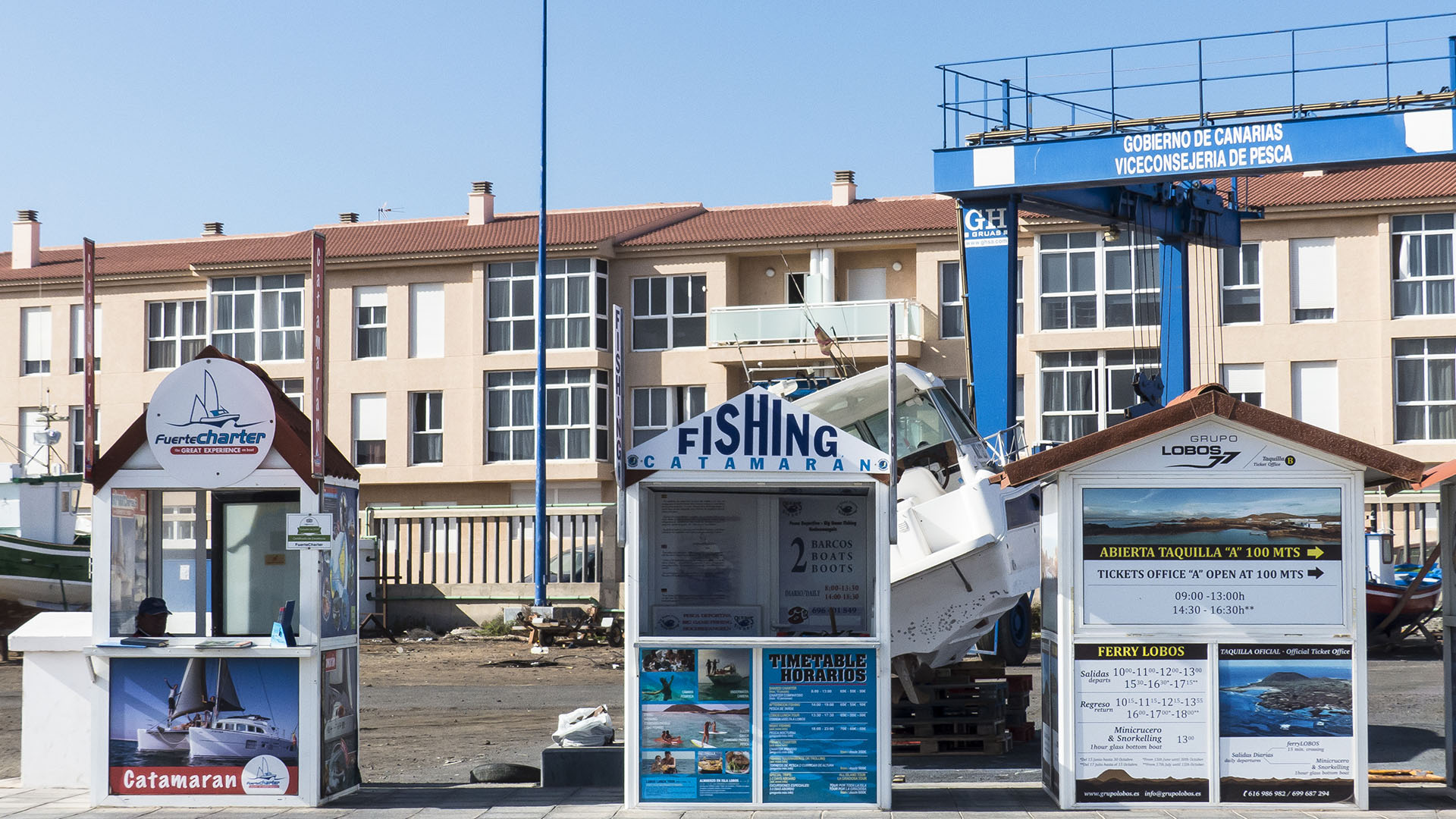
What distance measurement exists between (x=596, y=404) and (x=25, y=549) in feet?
49.2

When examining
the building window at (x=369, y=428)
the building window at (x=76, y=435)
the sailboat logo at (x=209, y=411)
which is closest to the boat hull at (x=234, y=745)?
the sailboat logo at (x=209, y=411)

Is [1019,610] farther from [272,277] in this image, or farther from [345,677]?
[272,277]

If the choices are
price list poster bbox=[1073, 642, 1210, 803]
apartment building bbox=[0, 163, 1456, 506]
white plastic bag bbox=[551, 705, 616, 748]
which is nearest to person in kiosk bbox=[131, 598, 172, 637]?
white plastic bag bbox=[551, 705, 616, 748]

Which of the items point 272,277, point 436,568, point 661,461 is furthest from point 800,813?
point 272,277

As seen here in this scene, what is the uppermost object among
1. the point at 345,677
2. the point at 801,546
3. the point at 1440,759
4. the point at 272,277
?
the point at 272,277

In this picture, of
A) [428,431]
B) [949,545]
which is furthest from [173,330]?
[949,545]

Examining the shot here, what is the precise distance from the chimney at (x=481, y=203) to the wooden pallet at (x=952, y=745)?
111 feet

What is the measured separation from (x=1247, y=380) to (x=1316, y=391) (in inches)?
62.9

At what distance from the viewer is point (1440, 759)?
13.6 m

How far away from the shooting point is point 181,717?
1107 cm

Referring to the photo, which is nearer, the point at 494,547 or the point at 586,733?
the point at 586,733

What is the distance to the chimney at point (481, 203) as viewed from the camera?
45.7 metres

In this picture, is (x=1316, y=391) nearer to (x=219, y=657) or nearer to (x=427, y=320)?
(x=427, y=320)

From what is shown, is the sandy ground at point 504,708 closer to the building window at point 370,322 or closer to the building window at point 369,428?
the building window at point 369,428
